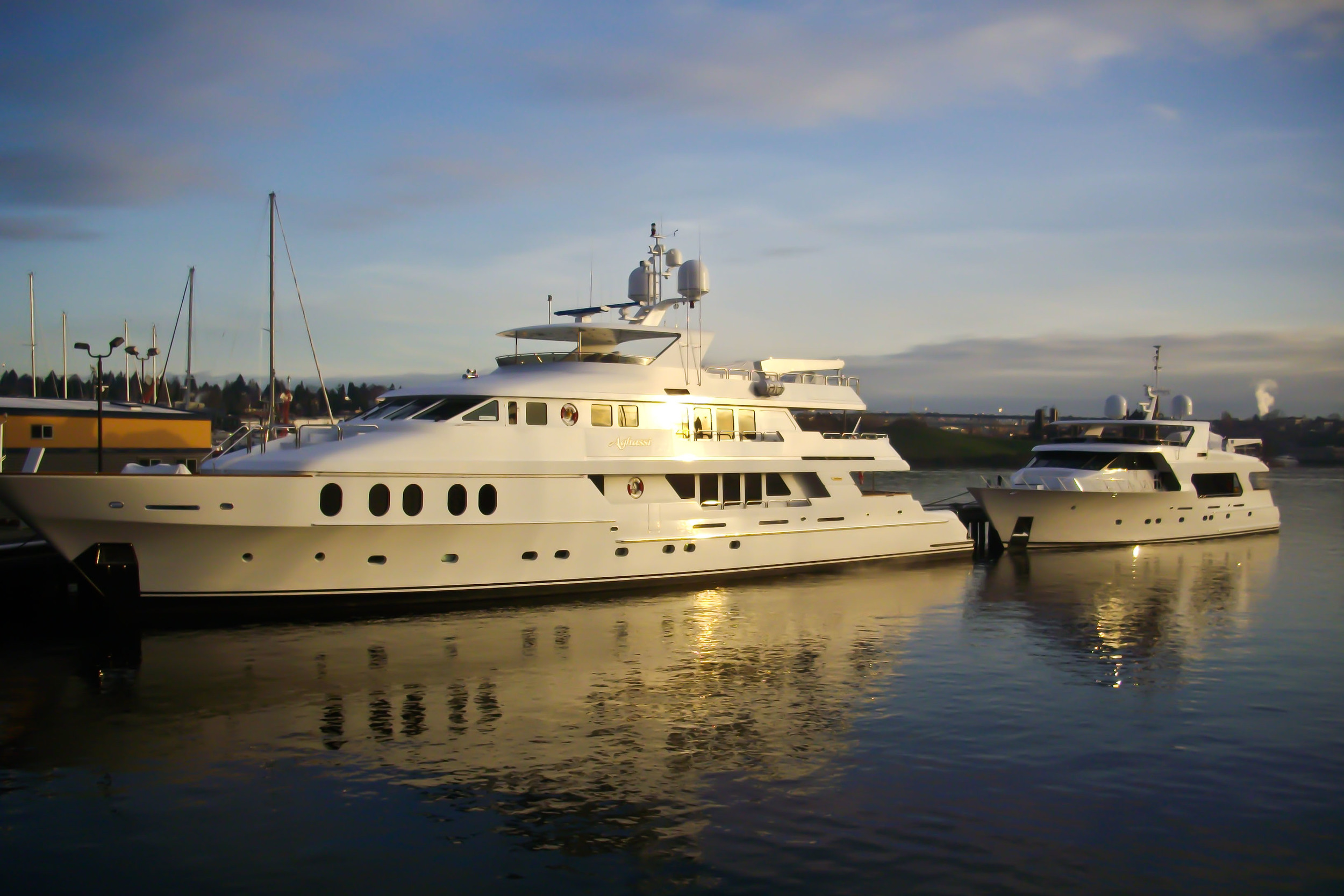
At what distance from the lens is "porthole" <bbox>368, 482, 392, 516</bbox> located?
15539mm

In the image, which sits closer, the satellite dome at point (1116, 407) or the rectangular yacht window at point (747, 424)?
the rectangular yacht window at point (747, 424)

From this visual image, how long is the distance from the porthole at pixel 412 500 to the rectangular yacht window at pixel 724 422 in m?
6.87

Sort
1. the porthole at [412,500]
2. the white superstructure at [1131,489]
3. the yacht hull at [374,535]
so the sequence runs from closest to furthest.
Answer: the yacht hull at [374,535] < the porthole at [412,500] < the white superstructure at [1131,489]

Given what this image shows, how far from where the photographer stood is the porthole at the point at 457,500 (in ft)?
53.4

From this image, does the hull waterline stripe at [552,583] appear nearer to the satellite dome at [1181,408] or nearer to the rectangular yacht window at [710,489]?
the rectangular yacht window at [710,489]

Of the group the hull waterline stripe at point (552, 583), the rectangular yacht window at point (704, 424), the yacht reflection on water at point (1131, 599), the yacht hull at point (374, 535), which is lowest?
the yacht reflection on water at point (1131, 599)

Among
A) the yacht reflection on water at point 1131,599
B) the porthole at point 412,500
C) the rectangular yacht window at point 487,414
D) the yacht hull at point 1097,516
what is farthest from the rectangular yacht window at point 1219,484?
the porthole at point 412,500

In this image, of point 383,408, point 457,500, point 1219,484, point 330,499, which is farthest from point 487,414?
point 1219,484

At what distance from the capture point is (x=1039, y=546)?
93.7 ft

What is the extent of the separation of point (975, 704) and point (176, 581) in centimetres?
1213

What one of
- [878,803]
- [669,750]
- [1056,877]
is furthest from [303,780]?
[1056,877]

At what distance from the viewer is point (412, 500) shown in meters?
15.9

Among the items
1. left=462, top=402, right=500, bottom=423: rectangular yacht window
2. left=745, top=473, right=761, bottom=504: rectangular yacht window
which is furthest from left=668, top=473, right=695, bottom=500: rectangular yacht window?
left=462, top=402, right=500, bottom=423: rectangular yacht window

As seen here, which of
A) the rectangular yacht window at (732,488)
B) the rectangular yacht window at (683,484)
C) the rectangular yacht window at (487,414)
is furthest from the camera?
the rectangular yacht window at (732,488)
